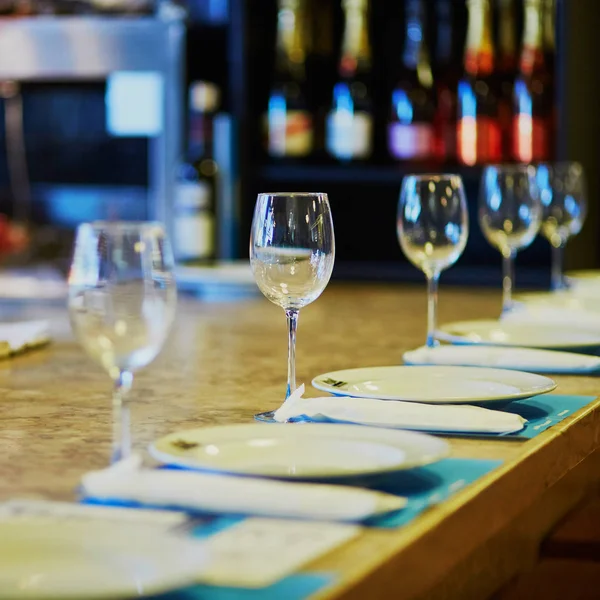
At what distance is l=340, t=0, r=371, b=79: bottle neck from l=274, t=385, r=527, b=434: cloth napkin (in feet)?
7.20

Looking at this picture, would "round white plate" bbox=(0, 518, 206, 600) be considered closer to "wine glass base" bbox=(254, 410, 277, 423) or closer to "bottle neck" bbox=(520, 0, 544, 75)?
"wine glass base" bbox=(254, 410, 277, 423)

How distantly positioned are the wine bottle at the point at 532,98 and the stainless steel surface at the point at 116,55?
0.81 m

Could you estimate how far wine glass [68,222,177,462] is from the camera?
62 cm

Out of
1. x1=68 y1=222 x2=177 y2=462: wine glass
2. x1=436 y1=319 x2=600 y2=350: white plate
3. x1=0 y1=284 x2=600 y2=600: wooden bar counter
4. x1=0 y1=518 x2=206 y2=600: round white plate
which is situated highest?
x1=68 y1=222 x2=177 y2=462: wine glass

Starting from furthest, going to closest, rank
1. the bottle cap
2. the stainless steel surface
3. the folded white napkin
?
1. the stainless steel surface
2. the bottle cap
3. the folded white napkin

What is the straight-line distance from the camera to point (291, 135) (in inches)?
113

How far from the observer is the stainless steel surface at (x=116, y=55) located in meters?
2.85

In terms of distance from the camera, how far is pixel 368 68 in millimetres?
2955

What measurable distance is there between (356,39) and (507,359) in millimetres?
1985

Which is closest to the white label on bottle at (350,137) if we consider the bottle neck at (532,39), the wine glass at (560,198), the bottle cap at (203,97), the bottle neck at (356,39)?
the bottle neck at (356,39)

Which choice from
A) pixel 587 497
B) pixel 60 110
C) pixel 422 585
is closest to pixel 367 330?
pixel 587 497

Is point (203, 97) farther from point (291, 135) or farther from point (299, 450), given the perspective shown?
point (299, 450)

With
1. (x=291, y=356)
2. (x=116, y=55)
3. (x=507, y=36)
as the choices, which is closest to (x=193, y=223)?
(x=116, y=55)

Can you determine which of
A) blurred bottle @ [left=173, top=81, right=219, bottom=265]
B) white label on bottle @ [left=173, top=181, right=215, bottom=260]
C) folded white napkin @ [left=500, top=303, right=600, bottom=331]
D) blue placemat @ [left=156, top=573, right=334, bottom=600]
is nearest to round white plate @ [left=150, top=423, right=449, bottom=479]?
blue placemat @ [left=156, top=573, right=334, bottom=600]
